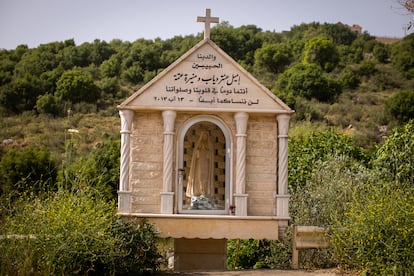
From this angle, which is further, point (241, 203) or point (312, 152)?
point (312, 152)

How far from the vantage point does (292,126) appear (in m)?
29.3

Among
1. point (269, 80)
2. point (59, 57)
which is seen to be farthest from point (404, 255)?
point (59, 57)

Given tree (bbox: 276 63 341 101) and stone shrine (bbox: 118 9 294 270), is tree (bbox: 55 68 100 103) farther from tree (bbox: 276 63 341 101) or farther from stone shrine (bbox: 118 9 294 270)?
stone shrine (bbox: 118 9 294 270)

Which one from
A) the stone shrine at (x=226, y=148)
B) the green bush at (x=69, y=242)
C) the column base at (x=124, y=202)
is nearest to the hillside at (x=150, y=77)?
the stone shrine at (x=226, y=148)

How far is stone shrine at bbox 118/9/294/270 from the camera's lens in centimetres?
1159

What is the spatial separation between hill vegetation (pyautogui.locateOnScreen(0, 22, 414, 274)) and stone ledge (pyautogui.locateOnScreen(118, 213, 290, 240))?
1260 millimetres

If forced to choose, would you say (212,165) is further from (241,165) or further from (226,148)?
(241,165)

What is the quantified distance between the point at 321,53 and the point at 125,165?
4038cm

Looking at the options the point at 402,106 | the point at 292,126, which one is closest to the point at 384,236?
the point at 292,126

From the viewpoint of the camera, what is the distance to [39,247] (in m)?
9.14

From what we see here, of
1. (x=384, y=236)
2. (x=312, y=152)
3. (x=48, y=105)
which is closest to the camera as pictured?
(x=384, y=236)

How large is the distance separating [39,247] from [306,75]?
3626 cm

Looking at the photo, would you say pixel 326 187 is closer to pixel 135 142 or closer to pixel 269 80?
pixel 135 142

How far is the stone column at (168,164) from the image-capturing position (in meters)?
11.6
